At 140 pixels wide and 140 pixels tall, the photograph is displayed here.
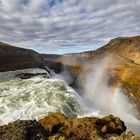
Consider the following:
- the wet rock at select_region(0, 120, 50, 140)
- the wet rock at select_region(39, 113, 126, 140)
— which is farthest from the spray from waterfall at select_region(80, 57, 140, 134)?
the wet rock at select_region(0, 120, 50, 140)

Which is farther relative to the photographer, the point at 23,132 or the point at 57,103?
the point at 57,103

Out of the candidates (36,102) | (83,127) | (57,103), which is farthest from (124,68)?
(83,127)

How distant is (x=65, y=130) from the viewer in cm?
1194

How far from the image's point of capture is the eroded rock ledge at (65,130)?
10531 millimetres

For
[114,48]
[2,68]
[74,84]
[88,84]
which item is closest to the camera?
[88,84]

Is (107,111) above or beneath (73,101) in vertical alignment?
beneath

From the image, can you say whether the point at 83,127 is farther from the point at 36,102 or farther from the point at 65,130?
the point at 36,102

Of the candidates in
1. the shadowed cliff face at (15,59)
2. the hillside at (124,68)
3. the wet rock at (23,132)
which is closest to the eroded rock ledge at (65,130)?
the wet rock at (23,132)

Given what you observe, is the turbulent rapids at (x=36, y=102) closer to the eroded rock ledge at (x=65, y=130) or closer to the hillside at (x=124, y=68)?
the hillside at (x=124, y=68)

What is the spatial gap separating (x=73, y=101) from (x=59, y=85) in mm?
5948

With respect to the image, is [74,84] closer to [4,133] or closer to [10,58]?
[10,58]

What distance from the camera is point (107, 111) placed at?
1091 inches

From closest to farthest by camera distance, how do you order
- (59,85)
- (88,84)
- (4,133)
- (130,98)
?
(4,133) → (130,98) → (59,85) → (88,84)

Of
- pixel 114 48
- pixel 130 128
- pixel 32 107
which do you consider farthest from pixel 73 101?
pixel 114 48
